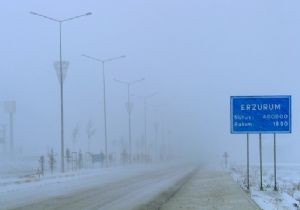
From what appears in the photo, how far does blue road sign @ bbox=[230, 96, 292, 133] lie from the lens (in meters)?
31.6

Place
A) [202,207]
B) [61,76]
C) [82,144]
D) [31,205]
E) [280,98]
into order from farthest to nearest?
1. [82,144]
2. [61,76]
3. [280,98]
4. [31,205]
5. [202,207]

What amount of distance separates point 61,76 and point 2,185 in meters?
18.1

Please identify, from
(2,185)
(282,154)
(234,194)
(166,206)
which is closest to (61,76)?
(2,185)

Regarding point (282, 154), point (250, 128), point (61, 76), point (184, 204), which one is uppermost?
point (61, 76)

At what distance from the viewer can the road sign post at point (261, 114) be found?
104 feet

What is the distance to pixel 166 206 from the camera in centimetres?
2214

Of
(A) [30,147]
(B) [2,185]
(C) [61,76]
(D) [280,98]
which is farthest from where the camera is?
(A) [30,147]

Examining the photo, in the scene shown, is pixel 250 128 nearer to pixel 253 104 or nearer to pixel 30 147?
pixel 253 104

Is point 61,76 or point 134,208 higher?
point 61,76

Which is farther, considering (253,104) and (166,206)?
(253,104)

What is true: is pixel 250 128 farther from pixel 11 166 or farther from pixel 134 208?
pixel 11 166

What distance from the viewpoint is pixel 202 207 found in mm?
21203

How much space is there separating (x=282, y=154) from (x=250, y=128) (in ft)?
532

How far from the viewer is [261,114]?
1251 inches
